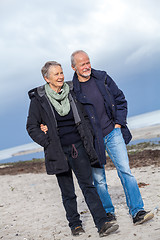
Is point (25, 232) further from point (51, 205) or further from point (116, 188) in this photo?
point (116, 188)

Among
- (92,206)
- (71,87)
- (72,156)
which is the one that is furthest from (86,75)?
(92,206)

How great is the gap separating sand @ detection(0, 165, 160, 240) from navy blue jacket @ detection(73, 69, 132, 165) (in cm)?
111

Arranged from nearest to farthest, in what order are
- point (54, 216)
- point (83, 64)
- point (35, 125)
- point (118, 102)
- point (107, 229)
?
Result: point (107, 229), point (35, 125), point (83, 64), point (118, 102), point (54, 216)

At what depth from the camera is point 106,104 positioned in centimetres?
449

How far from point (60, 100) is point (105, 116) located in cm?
78

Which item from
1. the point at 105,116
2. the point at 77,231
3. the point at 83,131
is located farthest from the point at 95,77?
the point at 77,231

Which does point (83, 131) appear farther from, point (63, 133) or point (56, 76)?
point (56, 76)

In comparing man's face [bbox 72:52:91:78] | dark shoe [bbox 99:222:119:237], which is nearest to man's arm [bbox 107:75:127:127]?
man's face [bbox 72:52:91:78]

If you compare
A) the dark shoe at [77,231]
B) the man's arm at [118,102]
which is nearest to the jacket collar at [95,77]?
the man's arm at [118,102]

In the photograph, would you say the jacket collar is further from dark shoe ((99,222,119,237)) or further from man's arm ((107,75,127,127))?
dark shoe ((99,222,119,237))

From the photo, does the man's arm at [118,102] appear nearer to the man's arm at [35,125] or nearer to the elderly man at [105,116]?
the elderly man at [105,116]

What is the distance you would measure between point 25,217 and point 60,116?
3.54 m

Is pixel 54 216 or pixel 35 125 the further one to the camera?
pixel 54 216

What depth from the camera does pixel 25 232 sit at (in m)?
5.53
